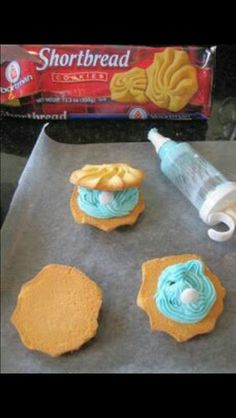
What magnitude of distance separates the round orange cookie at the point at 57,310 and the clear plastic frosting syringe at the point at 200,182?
25 centimetres

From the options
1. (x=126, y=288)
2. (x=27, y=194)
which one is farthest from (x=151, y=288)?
(x=27, y=194)

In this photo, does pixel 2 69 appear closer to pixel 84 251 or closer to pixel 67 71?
pixel 67 71

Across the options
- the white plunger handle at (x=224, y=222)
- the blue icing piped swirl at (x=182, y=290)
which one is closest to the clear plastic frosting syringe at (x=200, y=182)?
the white plunger handle at (x=224, y=222)

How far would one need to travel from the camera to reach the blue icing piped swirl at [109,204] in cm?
101

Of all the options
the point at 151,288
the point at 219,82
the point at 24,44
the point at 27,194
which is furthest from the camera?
the point at 219,82

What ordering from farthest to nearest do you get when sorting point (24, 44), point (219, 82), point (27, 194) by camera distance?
point (219, 82), point (24, 44), point (27, 194)

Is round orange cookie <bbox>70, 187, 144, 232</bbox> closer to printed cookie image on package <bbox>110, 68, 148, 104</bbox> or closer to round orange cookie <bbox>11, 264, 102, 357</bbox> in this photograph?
round orange cookie <bbox>11, 264, 102, 357</bbox>

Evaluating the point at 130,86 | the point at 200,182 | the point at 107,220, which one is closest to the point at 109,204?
the point at 107,220

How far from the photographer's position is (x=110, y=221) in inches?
39.9

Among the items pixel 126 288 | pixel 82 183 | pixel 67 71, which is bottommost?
pixel 126 288

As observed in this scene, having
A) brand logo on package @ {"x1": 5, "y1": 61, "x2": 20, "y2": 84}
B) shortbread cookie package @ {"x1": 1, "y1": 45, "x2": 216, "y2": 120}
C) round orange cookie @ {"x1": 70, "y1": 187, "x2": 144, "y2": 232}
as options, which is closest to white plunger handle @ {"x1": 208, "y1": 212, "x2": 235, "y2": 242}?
round orange cookie @ {"x1": 70, "y1": 187, "x2": 144, "y2": 232}

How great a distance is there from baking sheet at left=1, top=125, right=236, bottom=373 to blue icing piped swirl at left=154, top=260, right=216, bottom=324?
0.13 ft

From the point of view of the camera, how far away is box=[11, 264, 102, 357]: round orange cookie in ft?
2.84

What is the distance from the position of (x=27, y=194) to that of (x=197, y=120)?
0.41 m
